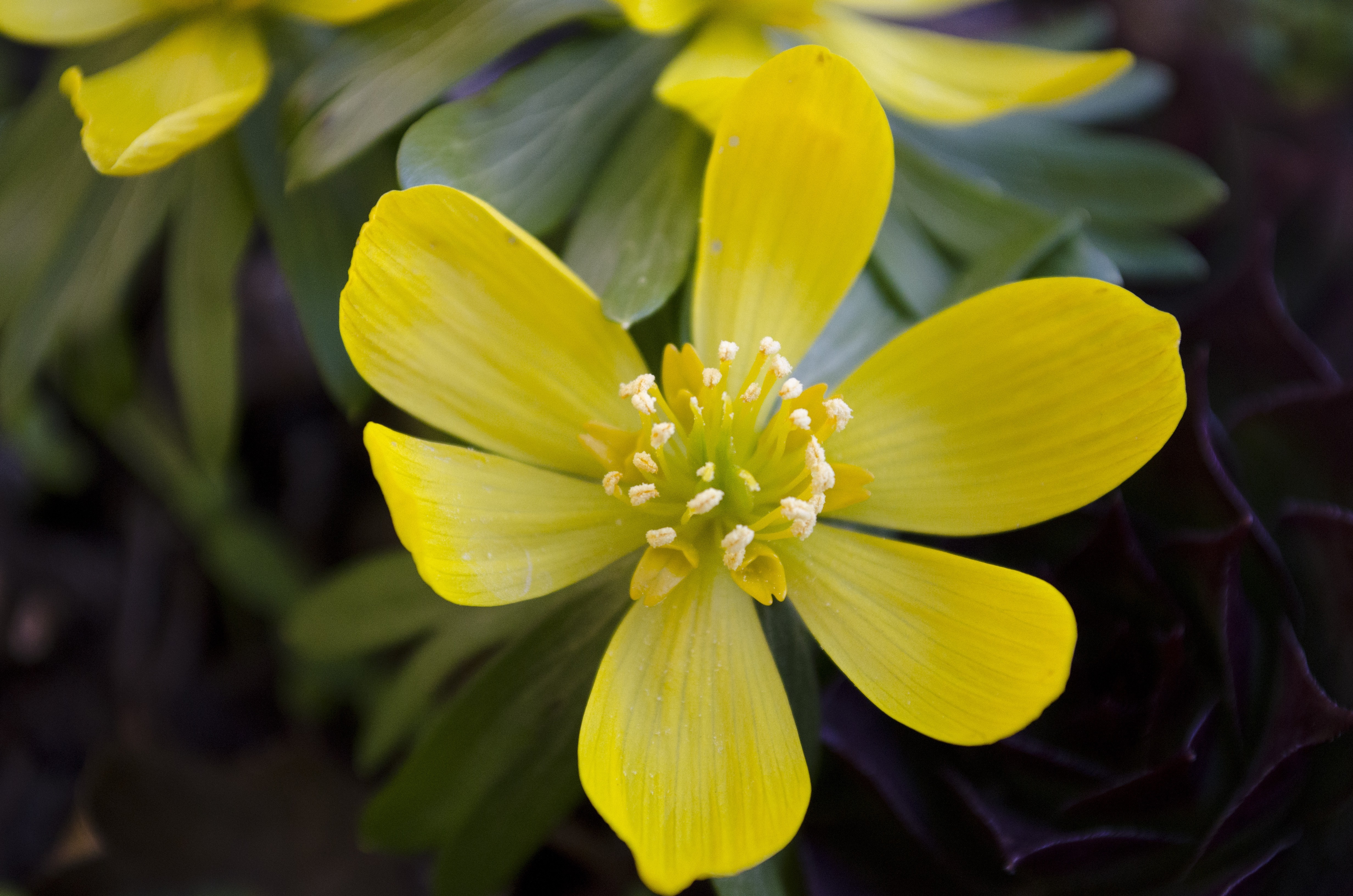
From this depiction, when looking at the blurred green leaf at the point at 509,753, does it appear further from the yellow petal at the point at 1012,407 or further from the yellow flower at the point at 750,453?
the yellow petal at the point at 1012,407

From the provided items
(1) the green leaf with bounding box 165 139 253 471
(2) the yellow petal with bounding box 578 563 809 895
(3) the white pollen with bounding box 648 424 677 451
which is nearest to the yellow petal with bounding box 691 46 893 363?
(3) the white pollen with bounding box 648 424 677 451

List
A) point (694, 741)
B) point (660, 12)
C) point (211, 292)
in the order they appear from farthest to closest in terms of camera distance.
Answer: point (211, 292)
point (660, 12)
point (694, 741)

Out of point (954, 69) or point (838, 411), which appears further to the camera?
point (954, 69)

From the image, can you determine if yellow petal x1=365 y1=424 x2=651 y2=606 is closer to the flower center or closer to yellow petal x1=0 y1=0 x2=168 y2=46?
the flower center

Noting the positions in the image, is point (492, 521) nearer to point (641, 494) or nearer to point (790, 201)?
point (641, 494)

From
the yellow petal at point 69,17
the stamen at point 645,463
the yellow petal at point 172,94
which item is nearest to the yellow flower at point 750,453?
the stamen at point 645,463

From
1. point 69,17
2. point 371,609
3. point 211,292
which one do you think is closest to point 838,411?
point 371,609
